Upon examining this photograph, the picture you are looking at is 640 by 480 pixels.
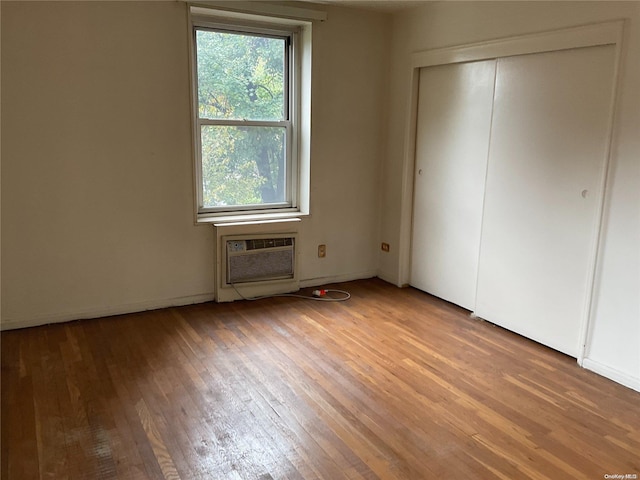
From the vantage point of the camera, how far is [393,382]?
108 inches

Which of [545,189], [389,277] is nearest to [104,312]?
[389,277]

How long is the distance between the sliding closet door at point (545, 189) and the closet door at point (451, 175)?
0.41 ft

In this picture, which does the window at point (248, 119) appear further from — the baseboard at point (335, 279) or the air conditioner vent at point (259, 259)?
the baseboard at point (335, 279)

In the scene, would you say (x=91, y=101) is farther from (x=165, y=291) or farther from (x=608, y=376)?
(x=608, y=376)

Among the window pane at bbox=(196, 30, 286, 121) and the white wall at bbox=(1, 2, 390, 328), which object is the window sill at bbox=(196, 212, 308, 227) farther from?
the window pane at bbox=(196, 30, 286, 121)

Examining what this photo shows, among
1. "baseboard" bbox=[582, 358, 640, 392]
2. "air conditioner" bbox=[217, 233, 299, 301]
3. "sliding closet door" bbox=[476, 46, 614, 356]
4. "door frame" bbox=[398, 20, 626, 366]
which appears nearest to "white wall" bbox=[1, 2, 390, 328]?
"air conditioner" bbox=[217, 233, 299, 301]

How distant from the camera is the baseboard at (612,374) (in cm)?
272

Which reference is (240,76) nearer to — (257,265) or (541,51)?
(257,265)

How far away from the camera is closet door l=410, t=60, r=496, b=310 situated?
3.57m

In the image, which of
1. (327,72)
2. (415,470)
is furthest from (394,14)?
(415,470)

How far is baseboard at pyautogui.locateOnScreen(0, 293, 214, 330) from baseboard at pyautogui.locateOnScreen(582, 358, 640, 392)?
2.59 metres

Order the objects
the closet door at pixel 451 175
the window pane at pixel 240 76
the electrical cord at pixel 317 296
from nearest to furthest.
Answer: the closet door at pixel 451 175, the window pane at pixel 240 76, the electrical cord at pixel 317 296

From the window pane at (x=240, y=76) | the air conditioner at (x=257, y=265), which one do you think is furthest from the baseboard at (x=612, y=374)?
the window pane at (x=240, y=76)

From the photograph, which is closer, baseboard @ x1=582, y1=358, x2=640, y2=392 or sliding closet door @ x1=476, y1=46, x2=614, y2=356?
baseboard @ x1=582, y1=358, x2=640, y2=392
